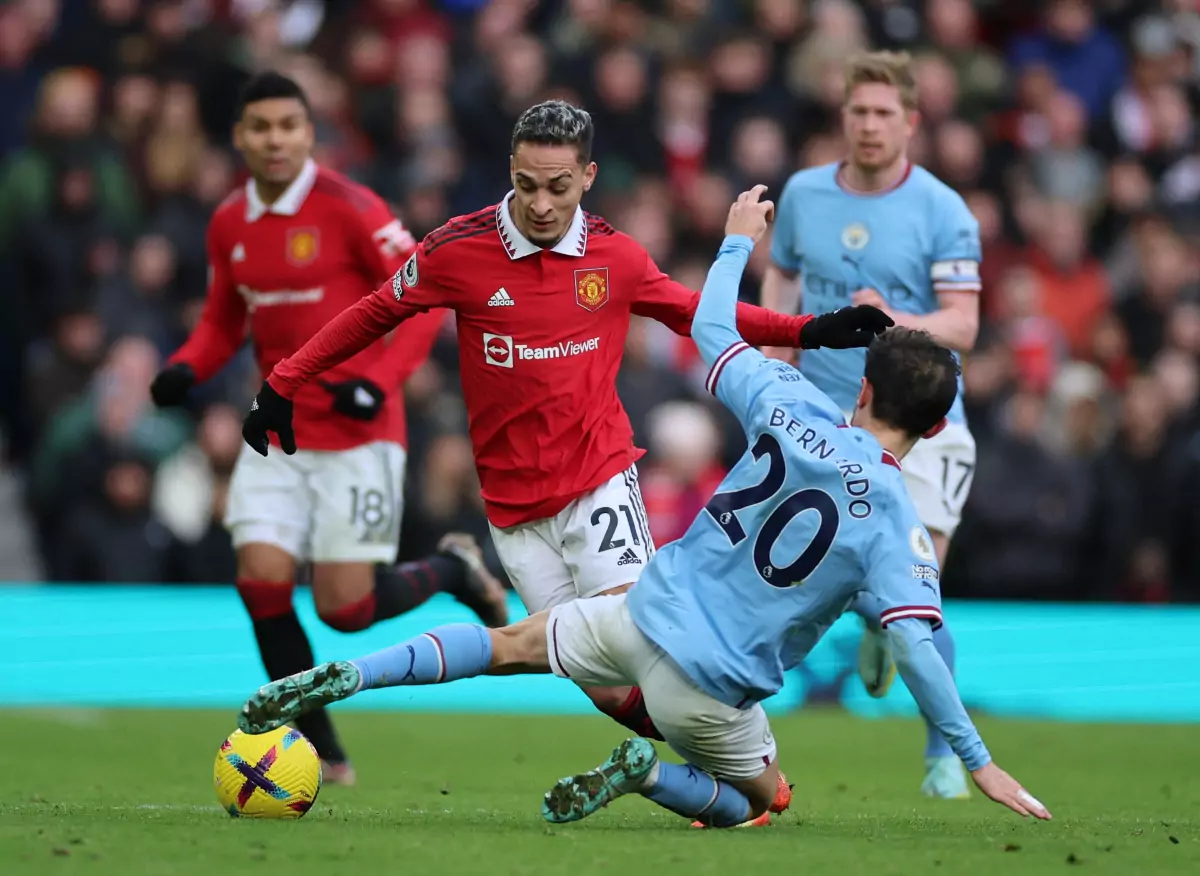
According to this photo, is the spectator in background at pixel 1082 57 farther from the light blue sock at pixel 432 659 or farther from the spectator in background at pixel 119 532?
the light blue sock at pixel 432 659

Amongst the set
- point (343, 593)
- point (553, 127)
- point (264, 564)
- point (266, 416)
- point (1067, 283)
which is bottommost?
point (343, 593)

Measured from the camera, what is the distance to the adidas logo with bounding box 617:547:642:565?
6992mm

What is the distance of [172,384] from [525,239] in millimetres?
2275

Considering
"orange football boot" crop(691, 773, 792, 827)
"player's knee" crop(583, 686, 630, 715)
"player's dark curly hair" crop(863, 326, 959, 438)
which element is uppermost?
"player's dark curly hair" crop(863, 326, 959, 438)

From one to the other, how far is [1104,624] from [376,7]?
8.16 meters

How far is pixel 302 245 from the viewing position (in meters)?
8.56

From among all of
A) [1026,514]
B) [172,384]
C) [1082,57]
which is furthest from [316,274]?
[1082,57]

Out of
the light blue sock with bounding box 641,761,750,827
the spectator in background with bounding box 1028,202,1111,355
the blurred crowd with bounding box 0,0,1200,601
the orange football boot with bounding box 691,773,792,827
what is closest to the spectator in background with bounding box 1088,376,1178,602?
the blurred crowd with bounding box 0,0,1200,601

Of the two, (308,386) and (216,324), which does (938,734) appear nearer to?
(308,386)

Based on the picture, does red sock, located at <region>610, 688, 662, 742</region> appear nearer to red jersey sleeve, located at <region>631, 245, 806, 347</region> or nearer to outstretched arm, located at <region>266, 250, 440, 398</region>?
red jersey sleeve, located at <region>631, 245, 806, 347</region>

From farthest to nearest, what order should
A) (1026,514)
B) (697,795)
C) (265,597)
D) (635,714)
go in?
(1026,514)
(265,597)
(635,714)
(697,795)

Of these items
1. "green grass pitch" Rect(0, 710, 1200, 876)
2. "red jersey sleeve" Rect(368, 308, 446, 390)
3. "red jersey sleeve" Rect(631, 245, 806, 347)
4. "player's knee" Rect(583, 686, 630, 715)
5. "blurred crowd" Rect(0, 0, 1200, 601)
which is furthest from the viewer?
"blurred crowd" Rect(0, 0, 1200, 601)

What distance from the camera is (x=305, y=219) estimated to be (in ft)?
28.3

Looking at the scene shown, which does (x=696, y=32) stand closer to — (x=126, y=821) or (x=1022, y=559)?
(x=1022, y=559)
